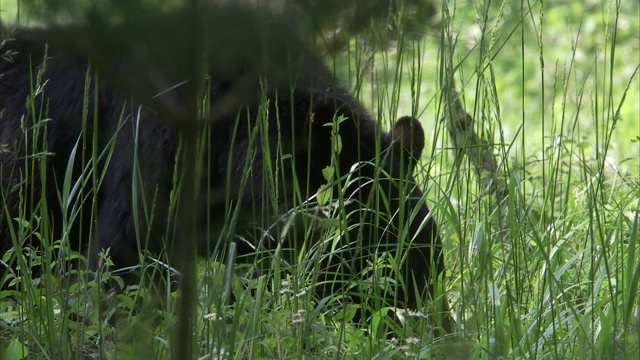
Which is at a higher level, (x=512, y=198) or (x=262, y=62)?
(x=262, y=62)

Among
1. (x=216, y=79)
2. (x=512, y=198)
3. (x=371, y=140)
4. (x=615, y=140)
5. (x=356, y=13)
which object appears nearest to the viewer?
(x=356, y=13)

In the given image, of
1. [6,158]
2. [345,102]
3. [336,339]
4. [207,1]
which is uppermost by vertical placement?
[207,1]

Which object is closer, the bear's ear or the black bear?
the black bear

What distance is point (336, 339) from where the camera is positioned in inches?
108

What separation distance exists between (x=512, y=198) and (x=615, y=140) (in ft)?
14.0

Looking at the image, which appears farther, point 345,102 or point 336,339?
point 345,102

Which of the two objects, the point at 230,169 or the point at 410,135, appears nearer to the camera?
the point at 230,169

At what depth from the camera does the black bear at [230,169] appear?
9.18 ft

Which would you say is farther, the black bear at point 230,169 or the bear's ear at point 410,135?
the bear's ear at point 410,135

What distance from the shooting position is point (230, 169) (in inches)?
107

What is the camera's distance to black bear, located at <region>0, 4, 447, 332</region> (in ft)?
9.18

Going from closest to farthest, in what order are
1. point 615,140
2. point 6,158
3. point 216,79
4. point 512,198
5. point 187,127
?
point 187,127 → point 512,198 → point 216,79 → point 6,158 → point 615,140

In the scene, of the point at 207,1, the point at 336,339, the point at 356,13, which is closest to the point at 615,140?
the point at 336,339

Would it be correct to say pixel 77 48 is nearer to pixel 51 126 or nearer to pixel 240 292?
pixel 240 292
